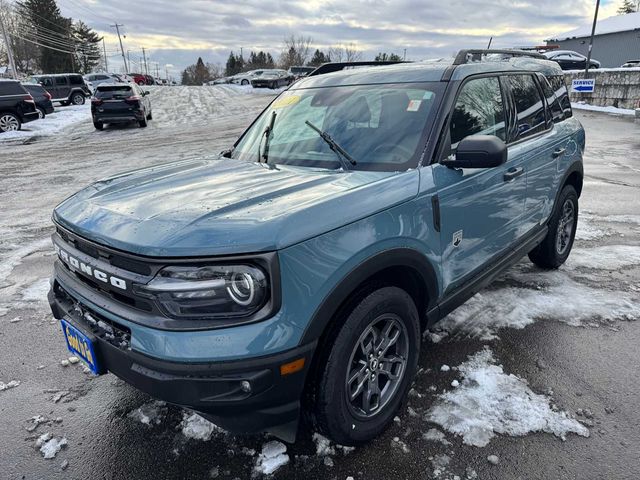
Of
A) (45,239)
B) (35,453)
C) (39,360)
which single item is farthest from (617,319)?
(45,239)

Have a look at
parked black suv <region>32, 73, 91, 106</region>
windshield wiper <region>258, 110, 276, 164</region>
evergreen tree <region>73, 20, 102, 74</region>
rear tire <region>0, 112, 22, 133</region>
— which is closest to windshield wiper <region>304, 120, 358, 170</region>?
windshield wiper <region>258, 110, 276, 164</region>

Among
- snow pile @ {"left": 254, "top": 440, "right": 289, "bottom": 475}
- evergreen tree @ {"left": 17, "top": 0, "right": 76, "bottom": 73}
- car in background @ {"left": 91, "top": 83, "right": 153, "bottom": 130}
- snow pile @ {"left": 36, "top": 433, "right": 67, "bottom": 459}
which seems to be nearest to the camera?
snow pile @ {"left": 254, "top": 440, "right": 289, "bottom": 475}

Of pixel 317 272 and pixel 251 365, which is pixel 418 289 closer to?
pixel 317 272

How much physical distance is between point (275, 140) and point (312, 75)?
88 centimetres

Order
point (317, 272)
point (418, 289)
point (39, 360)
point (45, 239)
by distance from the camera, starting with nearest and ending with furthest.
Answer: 1. point (317, 272)
2. point (418, 289)
3. point (39, 360)
4. point (45, 239)

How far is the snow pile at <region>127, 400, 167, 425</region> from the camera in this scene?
8.77 ft

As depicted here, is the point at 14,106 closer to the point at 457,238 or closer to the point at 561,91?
the point at 561,91

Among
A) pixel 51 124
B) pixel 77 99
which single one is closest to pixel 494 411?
pixel 51 124

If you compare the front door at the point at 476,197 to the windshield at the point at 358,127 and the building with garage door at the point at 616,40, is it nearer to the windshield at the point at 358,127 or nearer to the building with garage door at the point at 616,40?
the windshield at the point at 358,127

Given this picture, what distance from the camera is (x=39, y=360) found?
329 cm

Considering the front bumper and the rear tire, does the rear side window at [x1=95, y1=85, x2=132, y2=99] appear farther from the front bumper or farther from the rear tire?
the front bumper

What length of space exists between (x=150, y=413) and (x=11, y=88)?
18.1m

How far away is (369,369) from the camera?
2.40m

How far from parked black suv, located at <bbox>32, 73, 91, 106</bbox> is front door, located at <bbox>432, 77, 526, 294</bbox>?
101 ft
